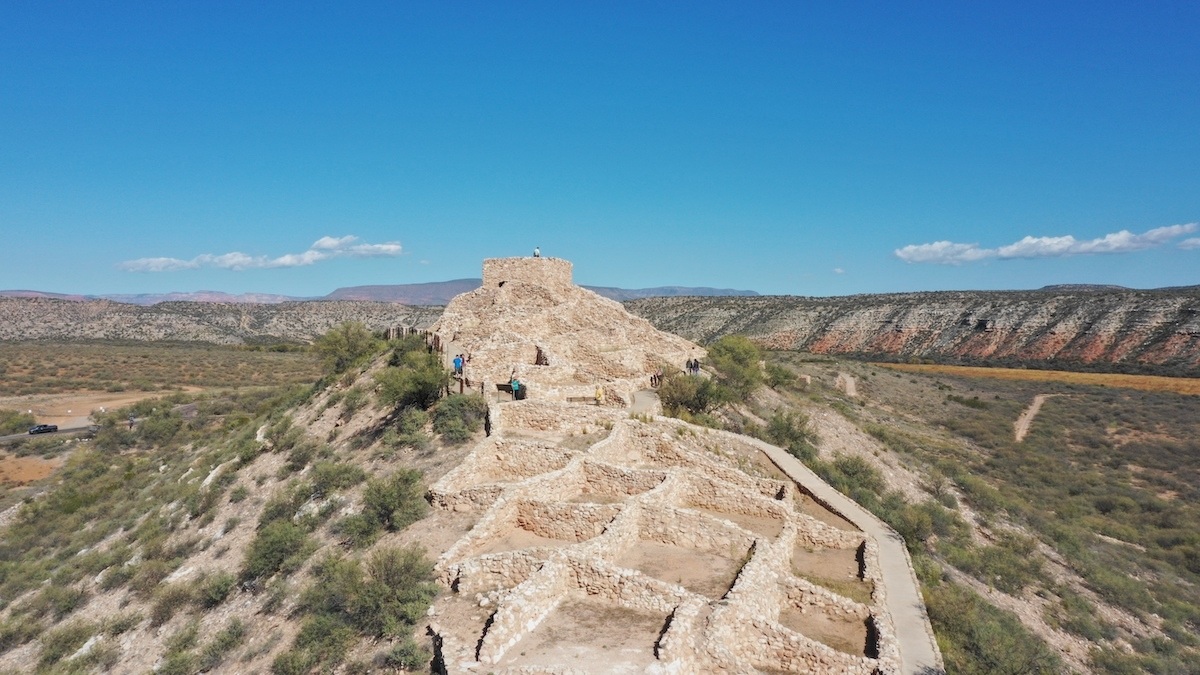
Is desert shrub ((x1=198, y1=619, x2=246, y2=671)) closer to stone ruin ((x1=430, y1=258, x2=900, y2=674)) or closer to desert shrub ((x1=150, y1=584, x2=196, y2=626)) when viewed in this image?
desert shrub ((x1=150, y1=584, x2=196, y2=626))

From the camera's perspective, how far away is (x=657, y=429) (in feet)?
58.2

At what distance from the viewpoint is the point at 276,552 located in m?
13.8

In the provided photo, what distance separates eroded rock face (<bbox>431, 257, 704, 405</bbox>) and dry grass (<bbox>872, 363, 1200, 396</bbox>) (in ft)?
134

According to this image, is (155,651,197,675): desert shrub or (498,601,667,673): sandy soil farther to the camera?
(155,651,197,675): desert shrub

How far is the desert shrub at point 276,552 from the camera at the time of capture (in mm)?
13547

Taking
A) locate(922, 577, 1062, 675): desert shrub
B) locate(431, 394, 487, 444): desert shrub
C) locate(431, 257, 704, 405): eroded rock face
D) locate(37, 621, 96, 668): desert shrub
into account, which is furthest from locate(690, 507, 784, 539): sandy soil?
locate(37, 621, 96, 668): desert shrub

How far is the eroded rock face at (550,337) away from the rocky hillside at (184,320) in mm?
47295

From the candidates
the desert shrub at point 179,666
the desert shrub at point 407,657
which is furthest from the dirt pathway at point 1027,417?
the desert shrub at point 179,666

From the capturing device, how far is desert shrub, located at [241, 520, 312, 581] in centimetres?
1355

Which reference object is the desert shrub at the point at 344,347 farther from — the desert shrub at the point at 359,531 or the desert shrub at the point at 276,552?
the desert shrub at the point at 359,531

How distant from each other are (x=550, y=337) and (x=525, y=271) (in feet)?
19.8

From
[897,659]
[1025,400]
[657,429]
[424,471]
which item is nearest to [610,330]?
[657,429]

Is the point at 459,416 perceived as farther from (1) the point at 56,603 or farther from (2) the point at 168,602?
(1) the point at 56,603

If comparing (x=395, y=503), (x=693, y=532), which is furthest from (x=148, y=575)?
(x=693, y=532)
